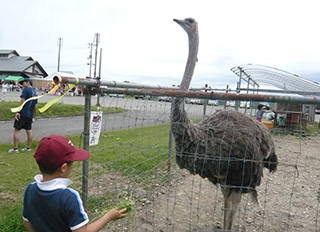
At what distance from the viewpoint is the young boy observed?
152 cm

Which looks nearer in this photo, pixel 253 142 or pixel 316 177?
pixel 253 142

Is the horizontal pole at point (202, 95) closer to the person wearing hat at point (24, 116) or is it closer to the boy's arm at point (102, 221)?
the boy's arm at point (102, 221)

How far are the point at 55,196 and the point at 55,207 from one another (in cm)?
5

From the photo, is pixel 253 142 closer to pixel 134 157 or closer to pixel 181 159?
pixel 181 159

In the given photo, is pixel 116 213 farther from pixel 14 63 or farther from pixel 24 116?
pixel 14 63

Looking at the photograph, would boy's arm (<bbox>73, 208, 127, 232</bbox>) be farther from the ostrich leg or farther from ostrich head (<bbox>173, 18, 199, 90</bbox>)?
ostrich head (<bbox>173, 18, 199, 90</bbox>)

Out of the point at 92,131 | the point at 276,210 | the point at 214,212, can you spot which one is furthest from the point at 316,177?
the point at 92,131

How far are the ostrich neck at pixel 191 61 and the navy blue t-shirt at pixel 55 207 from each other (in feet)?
5.86

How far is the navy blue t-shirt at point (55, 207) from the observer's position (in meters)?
1.51

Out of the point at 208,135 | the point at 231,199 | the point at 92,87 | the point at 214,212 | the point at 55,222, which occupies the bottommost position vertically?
the point at 214,212

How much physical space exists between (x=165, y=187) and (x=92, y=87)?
2395 millimetres

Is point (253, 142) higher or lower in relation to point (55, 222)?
higher

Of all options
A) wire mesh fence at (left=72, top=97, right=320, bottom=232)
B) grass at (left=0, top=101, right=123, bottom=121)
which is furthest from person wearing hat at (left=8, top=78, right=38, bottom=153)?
grass at (left=0, top=101, right=123, bottom=121)

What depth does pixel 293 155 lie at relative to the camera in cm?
737
